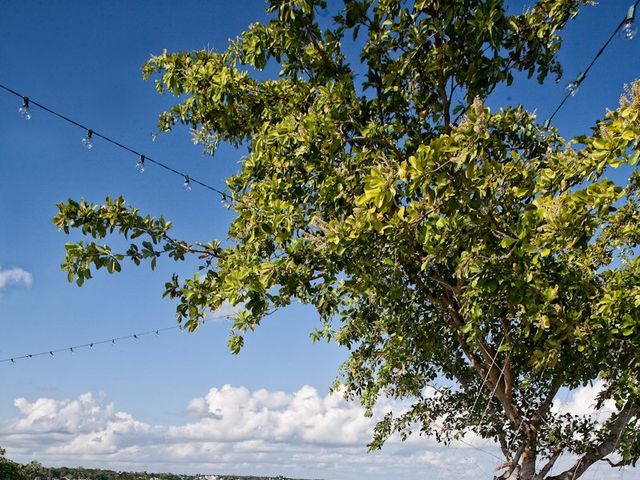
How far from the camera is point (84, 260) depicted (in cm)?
537

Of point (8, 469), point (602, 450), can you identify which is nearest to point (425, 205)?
point (602, 450)

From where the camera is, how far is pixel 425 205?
482cm

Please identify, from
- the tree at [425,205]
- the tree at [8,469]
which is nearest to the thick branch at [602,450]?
the tree at [425,205]

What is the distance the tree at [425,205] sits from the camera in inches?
184

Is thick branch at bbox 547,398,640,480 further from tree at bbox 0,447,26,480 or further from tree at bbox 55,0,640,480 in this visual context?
tree at bbox 0,447,26,480

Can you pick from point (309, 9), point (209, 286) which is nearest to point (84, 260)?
point (209, 286)

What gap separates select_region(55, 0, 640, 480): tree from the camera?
15.3ft

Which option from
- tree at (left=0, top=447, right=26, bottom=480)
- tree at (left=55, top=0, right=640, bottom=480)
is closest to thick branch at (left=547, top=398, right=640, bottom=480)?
tree at (left=55, top=0, right=640, bottom=480)

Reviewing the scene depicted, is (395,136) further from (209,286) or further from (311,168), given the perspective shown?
(209,286)

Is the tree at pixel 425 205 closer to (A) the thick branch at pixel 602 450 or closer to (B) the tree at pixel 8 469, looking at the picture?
(A) the thick branch at pixel 602 450

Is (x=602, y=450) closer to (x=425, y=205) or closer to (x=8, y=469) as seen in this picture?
(x=425, y=205)

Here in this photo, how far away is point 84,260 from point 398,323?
420cm

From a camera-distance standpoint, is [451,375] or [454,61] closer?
[454,61]

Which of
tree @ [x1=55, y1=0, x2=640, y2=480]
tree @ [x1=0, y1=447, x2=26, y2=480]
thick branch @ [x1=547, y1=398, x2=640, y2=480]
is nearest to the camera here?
tree @ [x1=55, y1=0, x2=640, y2=480]
